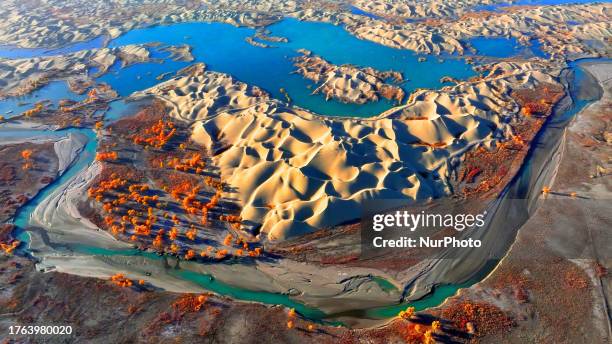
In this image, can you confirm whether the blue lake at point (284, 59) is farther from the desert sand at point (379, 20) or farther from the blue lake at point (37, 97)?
the desert sand at point (379, 20)

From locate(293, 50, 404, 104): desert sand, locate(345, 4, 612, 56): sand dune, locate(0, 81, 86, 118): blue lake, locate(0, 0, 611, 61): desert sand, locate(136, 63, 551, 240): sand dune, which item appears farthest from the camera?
locate(0, 0, 611, 61): desert sand

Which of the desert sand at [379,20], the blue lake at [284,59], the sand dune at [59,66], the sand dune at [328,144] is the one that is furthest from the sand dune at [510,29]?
the sand dune at [59,66]

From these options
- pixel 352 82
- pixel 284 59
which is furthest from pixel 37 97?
pixel 352 82

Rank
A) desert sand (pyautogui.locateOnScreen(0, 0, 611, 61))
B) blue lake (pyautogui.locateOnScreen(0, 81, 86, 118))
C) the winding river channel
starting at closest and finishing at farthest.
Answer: the winding river channel, blue lake (pyautogui.locateOnScreen(0, 81, 86, 118)), desert sand (pyautogui.locateOnScreen(0, 0, 611, 61))

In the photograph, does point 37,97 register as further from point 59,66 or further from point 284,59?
point 284,59

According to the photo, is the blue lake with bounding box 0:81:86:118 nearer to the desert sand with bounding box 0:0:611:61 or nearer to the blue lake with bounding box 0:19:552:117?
the blue lake with bounding box 0:19:552:117

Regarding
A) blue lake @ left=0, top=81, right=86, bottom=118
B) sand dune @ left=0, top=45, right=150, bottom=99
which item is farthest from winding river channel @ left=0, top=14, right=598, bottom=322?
sand dune @ left=0, top=45, right=150, bottom=99

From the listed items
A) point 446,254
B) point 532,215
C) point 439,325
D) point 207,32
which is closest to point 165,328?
point 439,325
